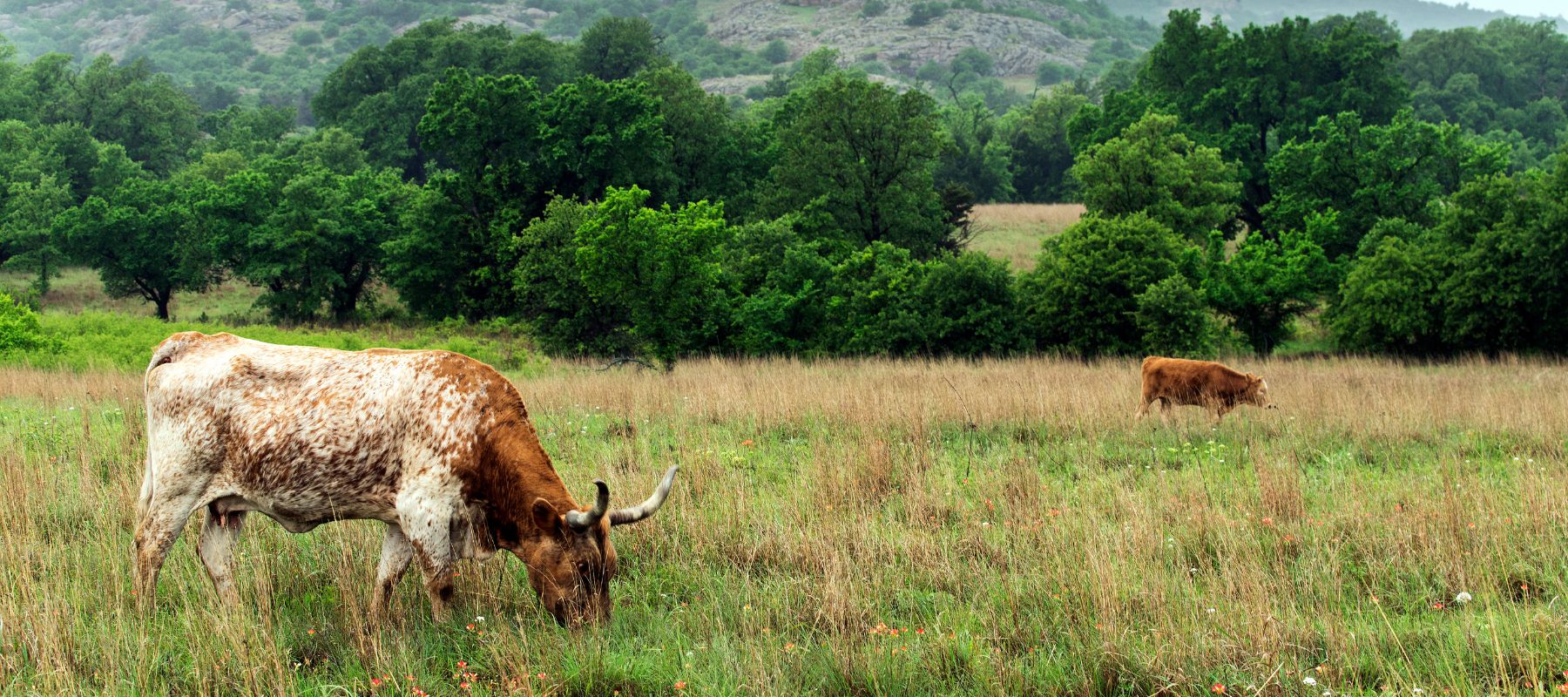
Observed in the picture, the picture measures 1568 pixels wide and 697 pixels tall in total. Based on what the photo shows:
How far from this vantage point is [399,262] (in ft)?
132

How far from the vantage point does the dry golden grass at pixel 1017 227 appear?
4441cm

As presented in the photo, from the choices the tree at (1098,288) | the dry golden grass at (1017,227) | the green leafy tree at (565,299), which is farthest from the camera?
the dry golden grass at (1017,227)

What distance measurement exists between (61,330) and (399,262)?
1262 centimetres

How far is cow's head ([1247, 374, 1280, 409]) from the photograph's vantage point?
13516 mm

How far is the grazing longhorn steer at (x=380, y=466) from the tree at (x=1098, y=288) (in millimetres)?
23386

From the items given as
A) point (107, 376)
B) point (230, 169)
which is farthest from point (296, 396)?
point (230, 169)

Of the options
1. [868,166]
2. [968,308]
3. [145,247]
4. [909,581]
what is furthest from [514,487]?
[145,247]

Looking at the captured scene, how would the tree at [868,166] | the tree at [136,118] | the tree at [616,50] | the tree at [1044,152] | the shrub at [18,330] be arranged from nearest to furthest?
the shrub at [18,330] → the tree at [868,166] → the tree at [616,50] → the tree at [136,118] → the tree at [1044,152]

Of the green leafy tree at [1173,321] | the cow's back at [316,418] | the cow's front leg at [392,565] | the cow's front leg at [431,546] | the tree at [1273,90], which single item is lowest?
the green leafy tree at [1173,321]

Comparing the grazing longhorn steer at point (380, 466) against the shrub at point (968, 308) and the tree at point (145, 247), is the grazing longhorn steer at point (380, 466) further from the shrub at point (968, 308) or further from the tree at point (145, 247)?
the tree at point (145, 247)

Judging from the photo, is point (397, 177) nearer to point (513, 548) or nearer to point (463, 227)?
point (463, 227)

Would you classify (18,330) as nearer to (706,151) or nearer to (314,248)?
(314,248)

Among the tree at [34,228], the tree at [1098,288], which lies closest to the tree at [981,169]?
the tree at [1098,288]

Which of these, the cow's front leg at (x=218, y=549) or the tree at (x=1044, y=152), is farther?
the tree at (x=1044, y=152)
